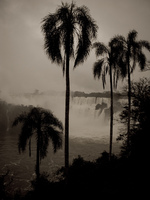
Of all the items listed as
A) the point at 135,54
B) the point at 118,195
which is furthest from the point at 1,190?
the point at 135,54

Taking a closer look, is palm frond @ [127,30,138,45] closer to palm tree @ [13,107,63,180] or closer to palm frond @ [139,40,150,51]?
palm frond @ [139,40,150,51]

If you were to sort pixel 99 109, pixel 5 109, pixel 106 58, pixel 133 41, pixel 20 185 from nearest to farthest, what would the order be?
1. pixel 133 41
2. pixel 106 58
3. pixel 20 185
4. pixel 99 109
5. pixel 5 109

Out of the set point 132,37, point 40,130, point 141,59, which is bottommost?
point 40,130

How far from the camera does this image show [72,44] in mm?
6711

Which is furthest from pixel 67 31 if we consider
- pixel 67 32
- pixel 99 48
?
pixel 99 48

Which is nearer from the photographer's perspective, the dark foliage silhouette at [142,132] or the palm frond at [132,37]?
the dark foliage silhouette at [142,132]

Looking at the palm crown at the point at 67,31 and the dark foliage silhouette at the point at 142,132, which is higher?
the palm crown at the point at 67,31

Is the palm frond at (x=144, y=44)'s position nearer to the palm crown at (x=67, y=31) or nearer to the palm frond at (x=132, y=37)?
the palm frond at (x=132, y=37)

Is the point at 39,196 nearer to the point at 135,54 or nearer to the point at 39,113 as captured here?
the point at 39,113

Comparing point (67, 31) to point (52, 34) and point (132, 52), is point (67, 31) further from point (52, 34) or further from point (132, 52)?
point (132, 52)

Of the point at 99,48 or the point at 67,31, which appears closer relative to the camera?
the point at 67,31

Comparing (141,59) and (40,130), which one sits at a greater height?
(141,59)

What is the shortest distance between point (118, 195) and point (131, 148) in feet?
9.22

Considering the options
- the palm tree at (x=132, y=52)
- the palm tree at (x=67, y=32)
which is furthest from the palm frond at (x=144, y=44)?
the palm tree at (x=67, y=32)
